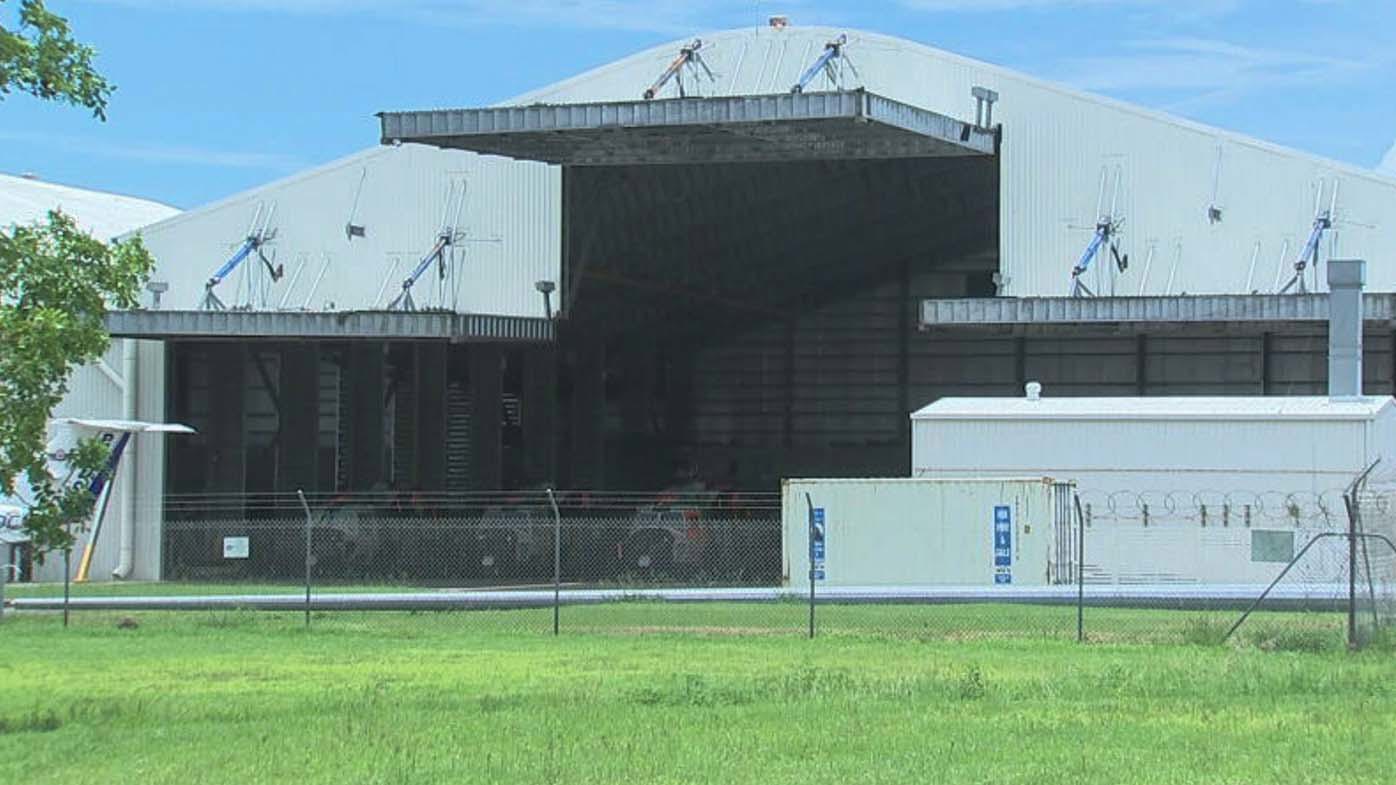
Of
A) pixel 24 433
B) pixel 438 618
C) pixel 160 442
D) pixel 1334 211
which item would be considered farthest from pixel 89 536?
pixel 24 433

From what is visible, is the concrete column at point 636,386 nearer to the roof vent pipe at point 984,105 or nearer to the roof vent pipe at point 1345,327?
the roof vent pipe at point 984,105

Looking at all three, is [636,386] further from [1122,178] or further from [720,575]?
[1122,178]

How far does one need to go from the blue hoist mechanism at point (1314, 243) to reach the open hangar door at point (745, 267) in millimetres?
7002

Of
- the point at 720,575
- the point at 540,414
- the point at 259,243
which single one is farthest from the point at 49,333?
the point at 540,414

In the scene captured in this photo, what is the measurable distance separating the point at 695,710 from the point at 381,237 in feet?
111

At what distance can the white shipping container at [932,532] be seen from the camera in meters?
35.3

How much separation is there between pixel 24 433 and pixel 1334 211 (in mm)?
33642

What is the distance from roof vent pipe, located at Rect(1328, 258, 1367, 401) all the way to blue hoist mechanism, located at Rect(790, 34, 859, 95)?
11.8 metres

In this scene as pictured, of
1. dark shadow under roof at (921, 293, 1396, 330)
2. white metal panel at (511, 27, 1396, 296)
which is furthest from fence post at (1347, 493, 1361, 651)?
white metal panel at (511, 27, 1396, 296)

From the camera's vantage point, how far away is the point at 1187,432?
36.3m

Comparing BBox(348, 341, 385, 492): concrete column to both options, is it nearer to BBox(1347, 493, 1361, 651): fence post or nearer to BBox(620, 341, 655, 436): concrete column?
BBox(620, 341, 655, 436): concrete column

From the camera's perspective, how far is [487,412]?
51.8 metres

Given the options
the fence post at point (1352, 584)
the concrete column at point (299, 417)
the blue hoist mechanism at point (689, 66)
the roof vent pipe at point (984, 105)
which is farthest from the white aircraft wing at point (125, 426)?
the fence post at point (1352, 584)

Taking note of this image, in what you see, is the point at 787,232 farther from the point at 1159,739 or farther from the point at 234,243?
the point at 1159,739
